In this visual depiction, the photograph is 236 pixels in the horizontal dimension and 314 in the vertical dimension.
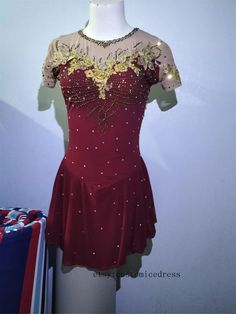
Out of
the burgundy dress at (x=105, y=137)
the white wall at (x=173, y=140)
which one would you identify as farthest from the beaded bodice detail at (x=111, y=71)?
the white wall at (x=173, y=140)

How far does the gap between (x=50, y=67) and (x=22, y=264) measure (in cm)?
76

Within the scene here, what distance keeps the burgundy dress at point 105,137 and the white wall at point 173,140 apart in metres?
0.42

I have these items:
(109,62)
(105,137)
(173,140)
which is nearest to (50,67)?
(109,62)

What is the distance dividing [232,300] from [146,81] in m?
1.27

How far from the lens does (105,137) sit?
1030 millimetres

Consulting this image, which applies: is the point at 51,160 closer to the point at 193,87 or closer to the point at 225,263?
the point at 193,87

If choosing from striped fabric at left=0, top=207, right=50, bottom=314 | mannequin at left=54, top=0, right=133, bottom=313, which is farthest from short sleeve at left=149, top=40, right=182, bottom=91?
striped fabric at left=0, top=207, right=50, bottom=314

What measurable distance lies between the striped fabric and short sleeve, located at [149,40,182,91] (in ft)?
2.40

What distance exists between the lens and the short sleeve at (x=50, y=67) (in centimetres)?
110

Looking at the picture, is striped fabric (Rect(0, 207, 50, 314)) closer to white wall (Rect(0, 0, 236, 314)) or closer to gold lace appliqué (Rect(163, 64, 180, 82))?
white wall (Rect(0, 0, 236, 314))

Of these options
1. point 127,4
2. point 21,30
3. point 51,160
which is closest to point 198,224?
point 51,160

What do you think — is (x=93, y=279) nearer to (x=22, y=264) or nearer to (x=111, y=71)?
(x=22, y=264)

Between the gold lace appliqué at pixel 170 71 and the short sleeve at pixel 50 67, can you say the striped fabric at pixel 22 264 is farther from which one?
the gold lace appliqué at pixel 170 71

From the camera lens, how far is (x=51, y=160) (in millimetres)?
1552
